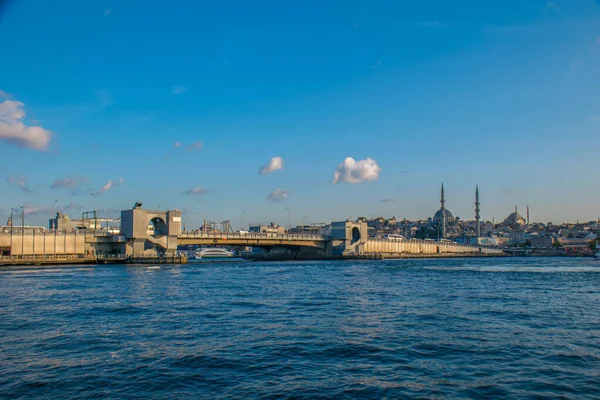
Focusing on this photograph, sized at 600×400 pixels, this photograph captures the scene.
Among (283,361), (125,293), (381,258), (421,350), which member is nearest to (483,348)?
(421,350)

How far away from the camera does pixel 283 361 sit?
19109 millimetres

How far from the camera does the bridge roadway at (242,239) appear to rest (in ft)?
346

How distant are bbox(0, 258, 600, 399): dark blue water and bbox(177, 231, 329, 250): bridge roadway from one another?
67.1 m

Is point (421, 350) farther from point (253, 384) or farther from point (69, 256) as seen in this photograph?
point (69, 256)

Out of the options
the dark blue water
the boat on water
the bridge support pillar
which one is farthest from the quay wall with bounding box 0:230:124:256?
the dark blue water

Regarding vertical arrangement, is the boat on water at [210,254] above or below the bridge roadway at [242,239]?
below

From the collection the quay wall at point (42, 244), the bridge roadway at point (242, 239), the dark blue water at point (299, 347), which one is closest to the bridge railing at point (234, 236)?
the bridge roadway at point (242, 239)

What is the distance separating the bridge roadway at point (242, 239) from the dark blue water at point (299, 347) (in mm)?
67052

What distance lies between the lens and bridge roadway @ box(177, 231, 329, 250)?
105562mm

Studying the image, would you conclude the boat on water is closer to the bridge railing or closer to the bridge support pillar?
the bridge railing

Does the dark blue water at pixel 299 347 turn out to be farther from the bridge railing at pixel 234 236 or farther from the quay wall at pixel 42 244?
the bridge railing at pixel 234 236

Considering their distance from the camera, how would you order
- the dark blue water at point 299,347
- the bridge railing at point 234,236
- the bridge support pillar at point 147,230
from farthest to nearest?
the bridge railing at point 234,236, the bridge support pillar at point 147,230, the dark blue water at point 299,347

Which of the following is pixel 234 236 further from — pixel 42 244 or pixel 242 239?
pixel 42 244

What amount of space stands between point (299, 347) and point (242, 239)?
92.1 meters
